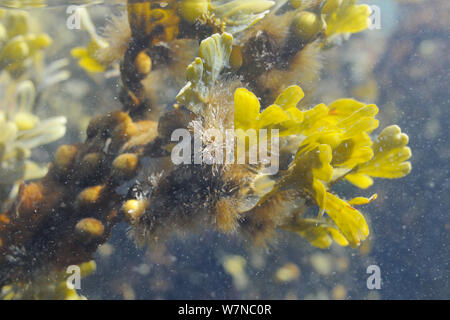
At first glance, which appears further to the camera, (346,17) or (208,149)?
(346,17)

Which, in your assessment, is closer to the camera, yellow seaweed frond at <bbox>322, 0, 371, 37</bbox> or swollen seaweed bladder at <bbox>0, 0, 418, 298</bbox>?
swollen seaweed bladder at <bbox>0, 0, 418, 298</bbox>

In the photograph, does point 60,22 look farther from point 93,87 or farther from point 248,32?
point 248,32

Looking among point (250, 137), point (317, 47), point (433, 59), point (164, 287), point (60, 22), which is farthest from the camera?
point (433, 59)

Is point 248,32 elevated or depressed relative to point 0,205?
elevated

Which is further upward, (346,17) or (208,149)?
(346,17)

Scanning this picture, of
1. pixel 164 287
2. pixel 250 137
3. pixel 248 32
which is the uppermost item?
pixel 248 32

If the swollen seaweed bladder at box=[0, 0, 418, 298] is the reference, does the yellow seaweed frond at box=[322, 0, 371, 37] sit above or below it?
above

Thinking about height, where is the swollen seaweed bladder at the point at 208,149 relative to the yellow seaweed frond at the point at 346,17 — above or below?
below

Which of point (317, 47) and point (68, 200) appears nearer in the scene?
point (68, 200)

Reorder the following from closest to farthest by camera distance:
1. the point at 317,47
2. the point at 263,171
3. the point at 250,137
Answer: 1. the point at 250,137
2. the point at 263,171
3. the point at 317,47

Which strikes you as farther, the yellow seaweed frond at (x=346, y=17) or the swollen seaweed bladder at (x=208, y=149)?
the yellow seaweed frond at (x=346, y=17)

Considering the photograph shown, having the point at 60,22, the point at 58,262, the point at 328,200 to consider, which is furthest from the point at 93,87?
the point at 328,200
